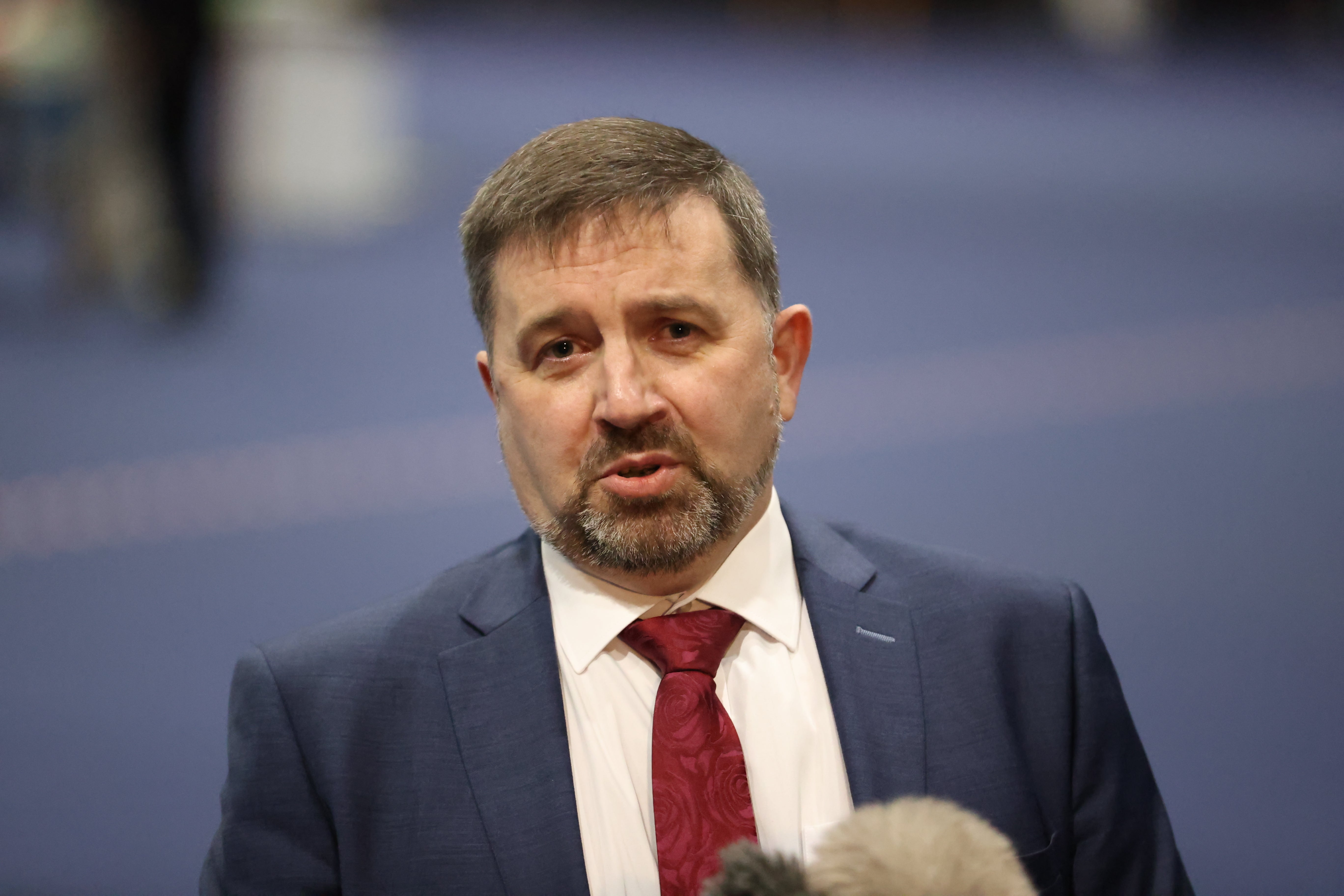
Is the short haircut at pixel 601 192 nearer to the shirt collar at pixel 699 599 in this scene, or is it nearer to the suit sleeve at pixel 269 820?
the shirt collar at pixel 699 599

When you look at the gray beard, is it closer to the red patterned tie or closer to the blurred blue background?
the red patterned tie

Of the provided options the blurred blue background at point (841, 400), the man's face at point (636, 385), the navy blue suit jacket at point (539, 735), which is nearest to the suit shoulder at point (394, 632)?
the navy blue suit jacket at point (539, 735)

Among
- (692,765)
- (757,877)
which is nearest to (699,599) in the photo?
(692,765)

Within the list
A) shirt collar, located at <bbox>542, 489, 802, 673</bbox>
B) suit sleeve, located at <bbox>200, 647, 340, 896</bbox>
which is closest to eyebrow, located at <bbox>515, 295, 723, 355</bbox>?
shirt collar, located at <bbox>542, 489, 802, 673</bbox>

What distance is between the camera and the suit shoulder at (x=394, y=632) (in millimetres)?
1927

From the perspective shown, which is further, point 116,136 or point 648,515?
point 116,136

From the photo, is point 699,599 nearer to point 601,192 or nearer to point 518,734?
point 518,734

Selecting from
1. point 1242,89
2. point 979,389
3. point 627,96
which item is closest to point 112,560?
point 979,389

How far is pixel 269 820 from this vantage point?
1818mm

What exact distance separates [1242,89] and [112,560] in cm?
817

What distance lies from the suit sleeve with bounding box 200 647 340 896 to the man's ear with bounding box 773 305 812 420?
960 millimetres

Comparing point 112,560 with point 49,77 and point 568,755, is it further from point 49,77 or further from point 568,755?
point 568,755

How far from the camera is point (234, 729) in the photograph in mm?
1900

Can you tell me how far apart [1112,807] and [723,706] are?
65 cm
